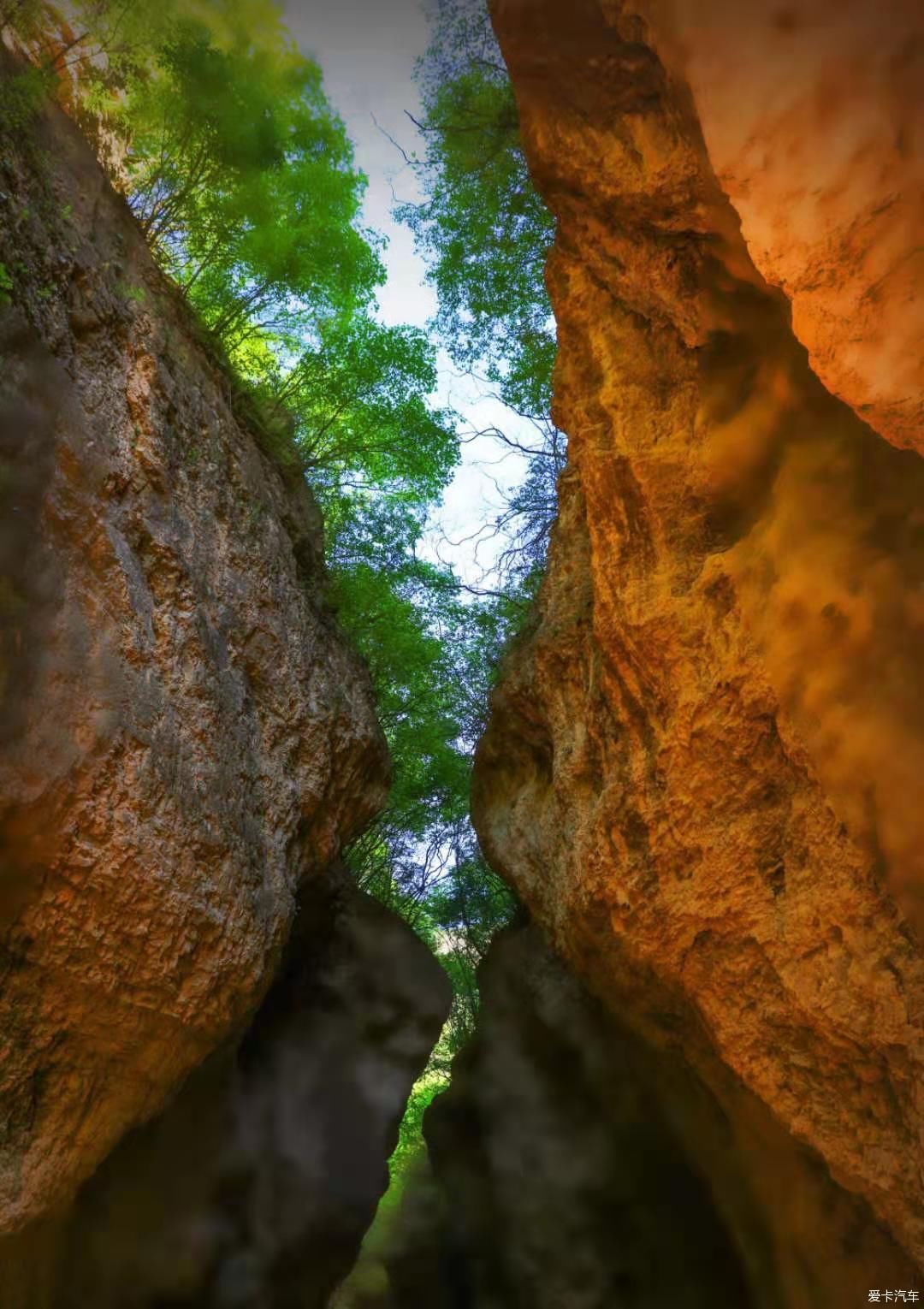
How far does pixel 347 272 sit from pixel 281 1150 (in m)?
8.25

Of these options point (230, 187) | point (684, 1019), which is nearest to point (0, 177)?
point (230, 187)

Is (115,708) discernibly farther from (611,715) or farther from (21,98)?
(21,98)

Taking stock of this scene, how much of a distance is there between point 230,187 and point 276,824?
5691 mm

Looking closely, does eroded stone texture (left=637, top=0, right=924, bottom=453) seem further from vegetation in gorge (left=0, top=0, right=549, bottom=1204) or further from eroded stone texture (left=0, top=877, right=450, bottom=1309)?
eroded stone texture (left=0, top=877, right=450, bottom=1309)

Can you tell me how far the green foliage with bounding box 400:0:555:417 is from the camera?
8625mm

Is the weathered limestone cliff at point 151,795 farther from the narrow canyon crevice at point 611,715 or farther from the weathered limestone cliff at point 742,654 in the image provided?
the weathered limestone cliff at point 742,654

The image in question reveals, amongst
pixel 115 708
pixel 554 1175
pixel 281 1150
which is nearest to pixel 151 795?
pixel 115 708

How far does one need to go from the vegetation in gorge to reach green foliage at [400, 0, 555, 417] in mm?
22

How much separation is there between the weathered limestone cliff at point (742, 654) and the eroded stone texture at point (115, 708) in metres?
2.54

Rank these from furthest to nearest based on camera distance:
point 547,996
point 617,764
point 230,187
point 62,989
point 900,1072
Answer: point 547,996
point 230,187
point 617,764
point 62,989
point 900,1072

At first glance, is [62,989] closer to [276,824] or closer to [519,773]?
[276,824]

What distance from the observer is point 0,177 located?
520 centimetres

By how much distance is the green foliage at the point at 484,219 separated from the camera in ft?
28.3

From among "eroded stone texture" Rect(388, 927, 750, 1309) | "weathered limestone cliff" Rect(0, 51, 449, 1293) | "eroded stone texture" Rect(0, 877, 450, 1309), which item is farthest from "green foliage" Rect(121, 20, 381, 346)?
"eroded stone texture" Rect(388, 927, 750, 1309)
